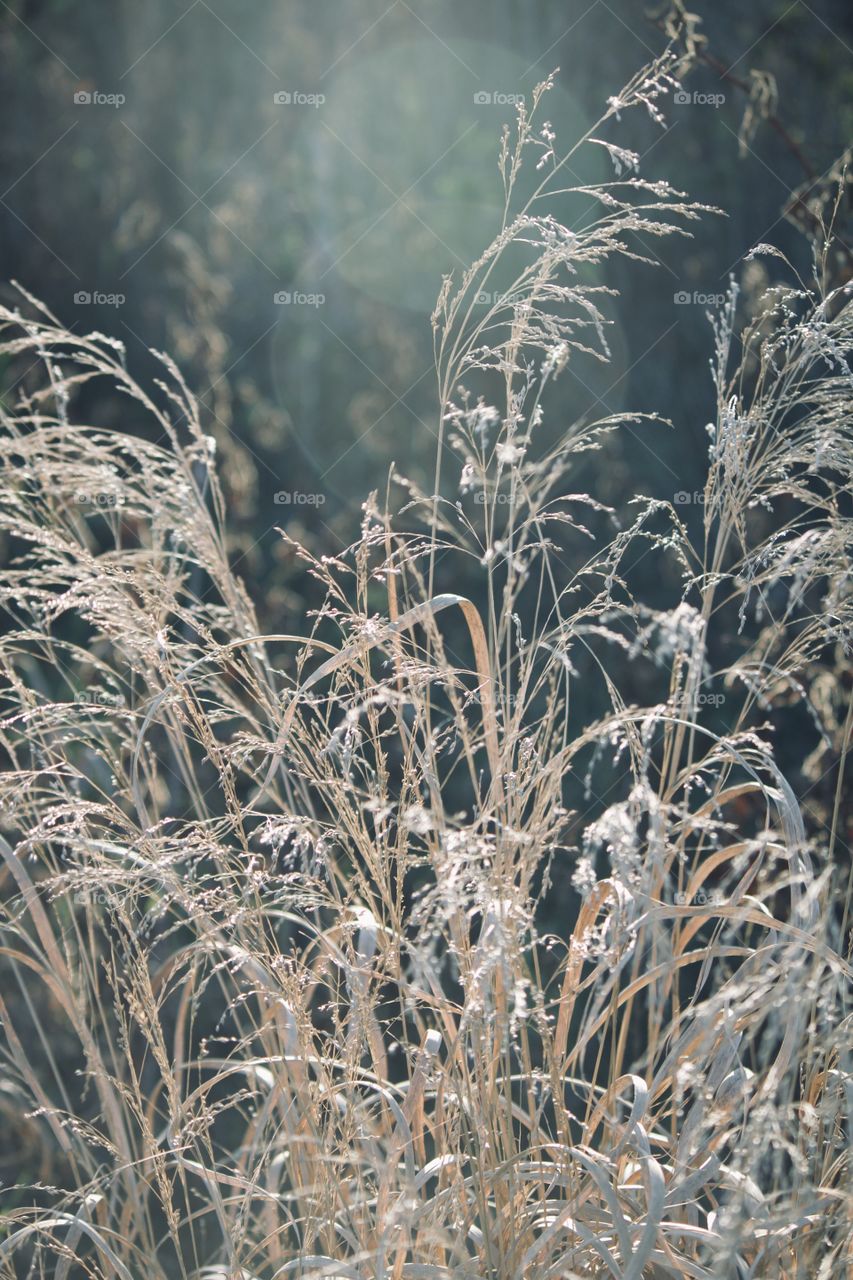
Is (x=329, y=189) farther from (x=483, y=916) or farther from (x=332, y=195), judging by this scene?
(x=483, y=916)

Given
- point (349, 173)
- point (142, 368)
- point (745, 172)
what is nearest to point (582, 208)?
point (745, 172)

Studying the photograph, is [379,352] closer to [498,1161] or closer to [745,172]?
[745,172]

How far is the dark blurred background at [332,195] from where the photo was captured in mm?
2559

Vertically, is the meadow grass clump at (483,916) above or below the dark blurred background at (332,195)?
below

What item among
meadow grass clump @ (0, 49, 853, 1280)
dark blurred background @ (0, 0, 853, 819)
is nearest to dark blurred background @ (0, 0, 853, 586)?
dark blurred background @ (0, 0, 853, 819)

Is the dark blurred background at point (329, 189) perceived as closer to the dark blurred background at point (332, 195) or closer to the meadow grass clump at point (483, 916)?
the dark blurred background at point (332, 195)

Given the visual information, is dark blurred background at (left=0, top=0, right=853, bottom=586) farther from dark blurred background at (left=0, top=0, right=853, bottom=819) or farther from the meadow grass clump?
the meadow grass clump

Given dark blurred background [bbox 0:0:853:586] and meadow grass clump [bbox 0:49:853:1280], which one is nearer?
meadow grass clump [bbox 0:49:853:1280]

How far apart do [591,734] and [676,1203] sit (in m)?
0.39

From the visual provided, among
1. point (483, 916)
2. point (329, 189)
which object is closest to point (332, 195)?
point (329, 189)

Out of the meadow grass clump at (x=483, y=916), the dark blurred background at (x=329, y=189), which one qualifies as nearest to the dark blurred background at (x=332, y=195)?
the dark blurred background at (x=329, y=189)

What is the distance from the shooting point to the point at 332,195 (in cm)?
262

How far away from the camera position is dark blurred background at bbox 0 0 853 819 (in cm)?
256

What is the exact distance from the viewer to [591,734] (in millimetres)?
936
